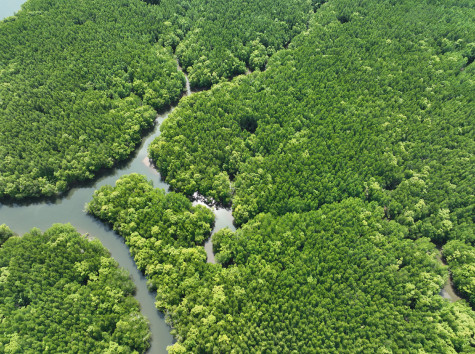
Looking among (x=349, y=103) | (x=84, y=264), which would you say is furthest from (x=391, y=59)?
(x=84, y=264)

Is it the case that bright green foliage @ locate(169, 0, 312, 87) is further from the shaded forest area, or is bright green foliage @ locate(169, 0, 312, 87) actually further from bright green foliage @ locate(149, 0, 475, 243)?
bright green foliage @ locate(149, 0, 475, 243)

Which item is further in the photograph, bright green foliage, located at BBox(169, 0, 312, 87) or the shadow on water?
bright green foliage, located at BBox(169, 0, 312, 87)

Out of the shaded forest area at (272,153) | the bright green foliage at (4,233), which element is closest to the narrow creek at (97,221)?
the shaded forest area at (272,153)

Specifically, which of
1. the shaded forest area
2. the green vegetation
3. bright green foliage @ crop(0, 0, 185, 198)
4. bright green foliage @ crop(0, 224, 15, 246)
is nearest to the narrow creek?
the green vegetation

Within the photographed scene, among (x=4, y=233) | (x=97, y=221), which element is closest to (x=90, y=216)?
(x=97, y=221)

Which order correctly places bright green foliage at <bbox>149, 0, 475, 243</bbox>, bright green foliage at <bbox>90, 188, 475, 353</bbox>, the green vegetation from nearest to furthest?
1. bright green foliage at <bbox>90, 188, 475, 353</bbox>
2. bright green foliage at <bbox>149, 0, 475, 243</bbox>
3. the green vegetation
